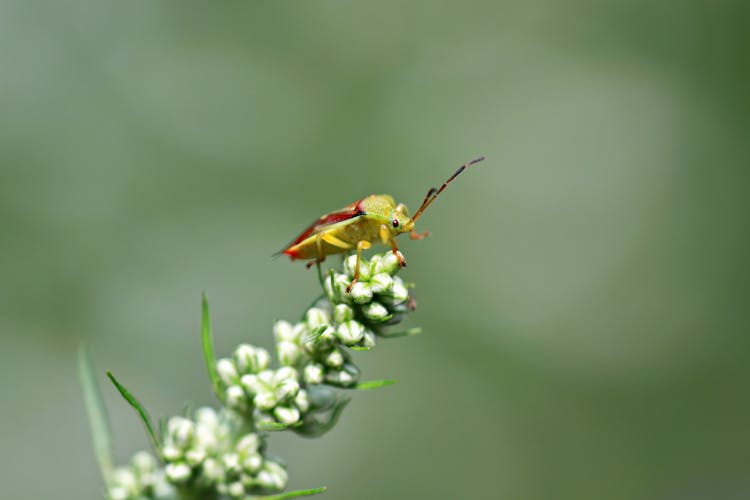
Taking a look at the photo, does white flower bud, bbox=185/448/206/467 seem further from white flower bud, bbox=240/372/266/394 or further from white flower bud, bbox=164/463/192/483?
white flower bud, bbox=240/372/266/394

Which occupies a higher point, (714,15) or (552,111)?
(714,15)

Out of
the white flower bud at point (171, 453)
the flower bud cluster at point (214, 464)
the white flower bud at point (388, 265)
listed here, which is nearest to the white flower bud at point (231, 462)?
the flower bud cluster at point (214, 464)

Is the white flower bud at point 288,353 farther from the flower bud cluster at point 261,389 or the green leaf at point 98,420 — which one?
the green leaf at point 98,420

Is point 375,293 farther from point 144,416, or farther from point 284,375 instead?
point 144,416

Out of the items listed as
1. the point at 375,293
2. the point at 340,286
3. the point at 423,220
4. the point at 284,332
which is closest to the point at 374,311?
the point at 375,293

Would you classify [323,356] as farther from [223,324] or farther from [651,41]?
[651,41]

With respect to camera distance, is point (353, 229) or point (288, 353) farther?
point (353, 229)

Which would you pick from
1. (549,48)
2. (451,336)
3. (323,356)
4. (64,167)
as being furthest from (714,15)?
(323,356)
